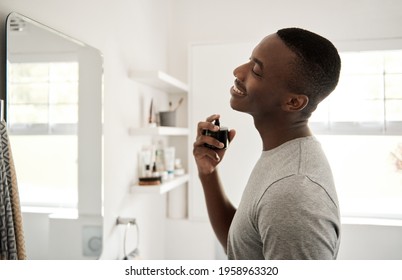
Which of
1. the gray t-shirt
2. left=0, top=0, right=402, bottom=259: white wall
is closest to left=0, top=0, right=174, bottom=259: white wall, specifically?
left=0, top=0, right=402, bottom=259: white wall

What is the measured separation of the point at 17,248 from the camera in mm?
524

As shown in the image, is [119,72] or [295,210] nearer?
[295,210]

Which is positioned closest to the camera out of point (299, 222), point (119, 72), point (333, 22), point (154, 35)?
point (299, 222)

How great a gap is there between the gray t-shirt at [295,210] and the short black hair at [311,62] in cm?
8

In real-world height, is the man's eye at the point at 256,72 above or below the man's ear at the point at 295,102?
above

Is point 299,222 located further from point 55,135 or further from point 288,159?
point 55,135

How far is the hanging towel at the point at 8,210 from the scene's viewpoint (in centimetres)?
50

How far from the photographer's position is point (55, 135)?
701 millimetres

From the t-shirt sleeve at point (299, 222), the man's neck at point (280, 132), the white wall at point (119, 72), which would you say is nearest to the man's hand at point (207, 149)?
the man's neck at point (280, 132)

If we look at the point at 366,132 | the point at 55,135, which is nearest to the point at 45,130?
the point at 55,135

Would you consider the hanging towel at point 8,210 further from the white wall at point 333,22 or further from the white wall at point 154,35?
the white wall at point 333,22

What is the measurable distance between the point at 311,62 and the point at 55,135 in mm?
536
